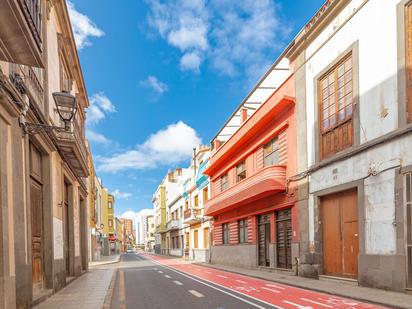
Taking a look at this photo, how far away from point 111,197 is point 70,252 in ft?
188

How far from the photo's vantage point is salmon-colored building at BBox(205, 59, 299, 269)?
16.4 metres

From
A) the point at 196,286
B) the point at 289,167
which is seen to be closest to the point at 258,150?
the point at 289,167

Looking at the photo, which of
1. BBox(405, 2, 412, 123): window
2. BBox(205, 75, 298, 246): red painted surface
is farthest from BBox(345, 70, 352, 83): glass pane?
BBox(205, 75, 298, 246): red painted surface

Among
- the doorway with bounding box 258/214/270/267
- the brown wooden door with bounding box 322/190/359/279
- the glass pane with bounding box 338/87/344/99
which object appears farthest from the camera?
the doorway with bounding box 258/214/270/267

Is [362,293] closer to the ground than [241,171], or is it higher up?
closer to the ground

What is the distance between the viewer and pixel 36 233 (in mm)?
9945

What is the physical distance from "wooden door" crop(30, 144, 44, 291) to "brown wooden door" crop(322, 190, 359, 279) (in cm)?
967

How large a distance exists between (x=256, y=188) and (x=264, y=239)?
323cm

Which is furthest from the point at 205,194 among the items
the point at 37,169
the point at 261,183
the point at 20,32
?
the point at 20,32

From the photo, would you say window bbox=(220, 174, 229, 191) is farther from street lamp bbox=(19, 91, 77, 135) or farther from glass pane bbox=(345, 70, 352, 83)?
street lamp bbox=(19, 91, 77, 135)

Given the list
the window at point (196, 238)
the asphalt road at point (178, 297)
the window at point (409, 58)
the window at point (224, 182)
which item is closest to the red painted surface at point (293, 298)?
the asphalt road at point (178, 297)

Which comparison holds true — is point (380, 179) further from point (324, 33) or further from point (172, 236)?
point (172, 236)

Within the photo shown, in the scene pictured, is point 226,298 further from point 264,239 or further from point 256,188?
point 264,239

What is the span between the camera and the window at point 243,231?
2217 centimetres
